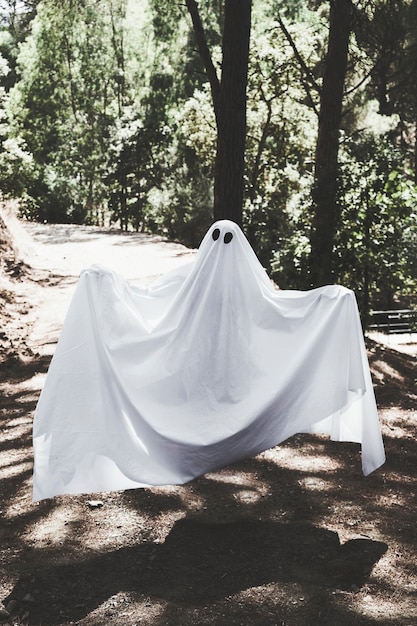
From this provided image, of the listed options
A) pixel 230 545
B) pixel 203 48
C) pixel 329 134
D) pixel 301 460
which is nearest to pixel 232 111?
pixel 203 48

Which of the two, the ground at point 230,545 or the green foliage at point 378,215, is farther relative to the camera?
the green foliage at point 378,215

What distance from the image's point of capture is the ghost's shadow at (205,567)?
11.5 ft

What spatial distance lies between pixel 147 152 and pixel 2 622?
92.6ft

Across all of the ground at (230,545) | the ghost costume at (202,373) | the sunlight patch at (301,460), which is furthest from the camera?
the sunlight patch at (301,460)

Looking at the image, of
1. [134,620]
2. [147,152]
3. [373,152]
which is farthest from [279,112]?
[134,620]

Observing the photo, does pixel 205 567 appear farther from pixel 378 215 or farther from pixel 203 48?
pixel 203 48

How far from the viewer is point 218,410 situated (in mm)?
4160

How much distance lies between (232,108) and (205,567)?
616 centimetres

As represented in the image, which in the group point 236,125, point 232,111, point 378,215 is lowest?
point 378,215

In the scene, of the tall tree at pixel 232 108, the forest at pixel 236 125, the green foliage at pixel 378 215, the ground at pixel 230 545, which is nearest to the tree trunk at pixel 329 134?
the forest at pixel 236 125

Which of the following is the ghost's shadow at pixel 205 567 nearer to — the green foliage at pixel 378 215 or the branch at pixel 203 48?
the green foliage at pixel 378 215

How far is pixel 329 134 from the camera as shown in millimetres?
11492

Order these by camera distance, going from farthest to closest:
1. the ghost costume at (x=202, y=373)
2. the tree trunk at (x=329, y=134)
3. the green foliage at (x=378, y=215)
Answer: the tree trunk at (x=329, y=134) < the green foliage at (x=378, y=215) < the ghost costume at (x=202, y=373)

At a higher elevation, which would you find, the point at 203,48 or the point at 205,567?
the point at 203,48
